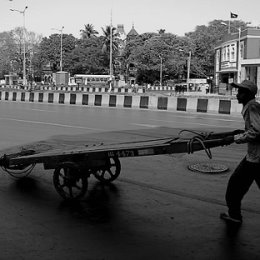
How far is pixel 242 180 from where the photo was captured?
4902 millimetres

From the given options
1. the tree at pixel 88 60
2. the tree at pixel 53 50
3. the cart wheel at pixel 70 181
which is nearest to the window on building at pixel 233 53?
the tree at pixel 88 60

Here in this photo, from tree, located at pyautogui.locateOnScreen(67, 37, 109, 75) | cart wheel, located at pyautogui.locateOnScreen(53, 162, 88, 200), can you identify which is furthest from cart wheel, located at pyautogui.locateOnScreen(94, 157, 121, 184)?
tree, located at pyautogui.locateOnScreen(67, 37, 109, 75)

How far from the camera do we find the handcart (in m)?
5.02

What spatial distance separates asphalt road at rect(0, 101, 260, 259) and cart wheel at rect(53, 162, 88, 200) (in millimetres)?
146

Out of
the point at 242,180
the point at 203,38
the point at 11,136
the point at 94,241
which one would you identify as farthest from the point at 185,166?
the point at 203,38

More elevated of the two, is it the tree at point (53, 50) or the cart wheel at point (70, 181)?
the tree at point (53, 50)

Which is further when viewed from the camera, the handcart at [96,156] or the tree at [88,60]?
the tree at [88,60]

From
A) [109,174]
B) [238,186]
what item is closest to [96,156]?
[109,174]

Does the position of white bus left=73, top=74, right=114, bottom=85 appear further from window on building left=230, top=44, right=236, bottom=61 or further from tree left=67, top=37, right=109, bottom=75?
window on building left=230, top=44, right=236, bottom=61

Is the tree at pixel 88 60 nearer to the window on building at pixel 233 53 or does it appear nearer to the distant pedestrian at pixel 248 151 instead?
the window on building at pixel 233 53

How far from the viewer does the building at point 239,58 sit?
50.8 m

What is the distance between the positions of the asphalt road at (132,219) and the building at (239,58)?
134ft

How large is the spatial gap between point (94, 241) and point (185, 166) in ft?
13.4

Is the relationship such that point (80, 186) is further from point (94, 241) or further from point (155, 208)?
point (94, 241)
